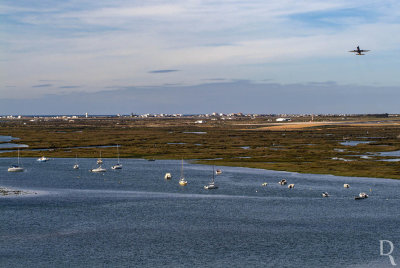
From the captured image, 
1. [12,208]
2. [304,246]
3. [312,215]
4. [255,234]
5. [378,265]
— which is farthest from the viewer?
[12,208]

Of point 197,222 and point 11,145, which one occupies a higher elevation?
point 11,145

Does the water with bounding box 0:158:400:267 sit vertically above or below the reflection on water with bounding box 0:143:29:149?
→ below

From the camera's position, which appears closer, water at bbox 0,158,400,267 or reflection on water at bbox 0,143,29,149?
water at bbox 0,158,400,267

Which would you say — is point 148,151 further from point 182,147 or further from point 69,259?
point 69,259

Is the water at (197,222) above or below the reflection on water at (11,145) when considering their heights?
below

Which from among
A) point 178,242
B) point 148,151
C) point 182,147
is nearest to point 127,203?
point 178,242

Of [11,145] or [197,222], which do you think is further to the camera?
[11,145]

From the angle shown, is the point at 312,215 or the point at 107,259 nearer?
the point at 107,259

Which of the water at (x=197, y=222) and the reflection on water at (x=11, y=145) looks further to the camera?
the reflection on water at (x=11, y=145)
